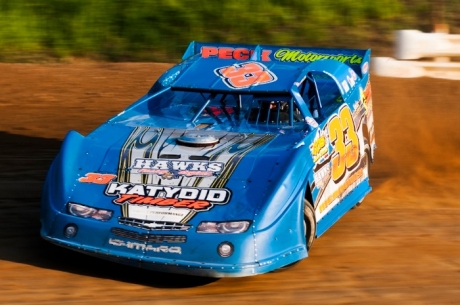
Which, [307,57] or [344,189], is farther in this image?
[307,57]

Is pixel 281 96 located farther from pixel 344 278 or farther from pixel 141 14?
pixel 141 14

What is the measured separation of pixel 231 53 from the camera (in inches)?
348

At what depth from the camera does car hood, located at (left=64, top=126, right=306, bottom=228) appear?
5.92m

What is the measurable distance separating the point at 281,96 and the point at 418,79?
652 centimetres

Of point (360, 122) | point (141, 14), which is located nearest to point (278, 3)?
point (141, 14)

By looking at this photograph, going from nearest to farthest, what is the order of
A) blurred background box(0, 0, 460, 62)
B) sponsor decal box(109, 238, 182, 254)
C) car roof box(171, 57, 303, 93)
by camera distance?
sponsor decal box(109, 238, 182, 254) → car roof box(171, 57, 303, 93) → blurred background box(0, 0, 460, 62)

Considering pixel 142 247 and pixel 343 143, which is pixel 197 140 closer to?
pixel 142 247

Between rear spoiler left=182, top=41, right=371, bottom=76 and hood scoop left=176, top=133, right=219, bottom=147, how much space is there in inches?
81.3

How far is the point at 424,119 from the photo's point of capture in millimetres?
11445

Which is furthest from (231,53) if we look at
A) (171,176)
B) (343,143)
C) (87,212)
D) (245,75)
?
(87,212)

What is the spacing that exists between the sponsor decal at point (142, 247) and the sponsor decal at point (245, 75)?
77.4 inches

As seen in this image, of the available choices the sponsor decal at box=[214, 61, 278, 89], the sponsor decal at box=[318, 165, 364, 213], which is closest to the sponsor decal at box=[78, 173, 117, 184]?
the sponsor decal at box=[214, 61, 278, 89]

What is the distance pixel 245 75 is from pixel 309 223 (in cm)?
162

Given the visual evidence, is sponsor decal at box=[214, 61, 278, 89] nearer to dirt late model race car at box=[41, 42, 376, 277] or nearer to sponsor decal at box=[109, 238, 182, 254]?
dirt late model race car at box=[41, 42, 376, 277]
